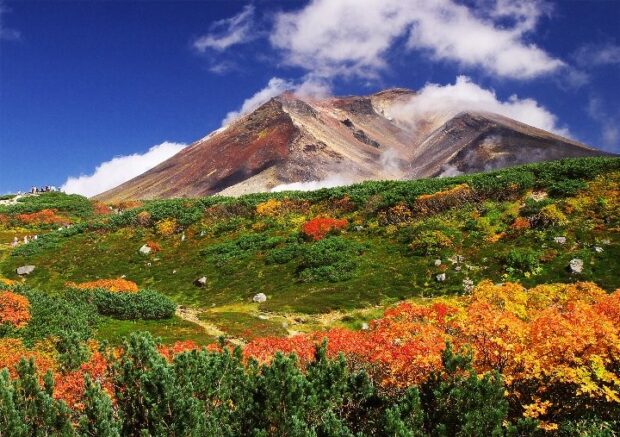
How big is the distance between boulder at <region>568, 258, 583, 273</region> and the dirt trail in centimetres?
2766

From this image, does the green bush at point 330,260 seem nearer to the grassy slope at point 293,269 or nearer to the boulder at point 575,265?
the grassy slope at point 293,269

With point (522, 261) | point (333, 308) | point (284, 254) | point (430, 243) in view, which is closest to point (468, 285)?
point (522, 261)

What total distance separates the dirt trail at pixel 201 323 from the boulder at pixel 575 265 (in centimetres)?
2766

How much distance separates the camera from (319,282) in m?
52.2

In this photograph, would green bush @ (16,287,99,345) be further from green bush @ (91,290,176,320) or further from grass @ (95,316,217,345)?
green bush @ (91,290,176,320)

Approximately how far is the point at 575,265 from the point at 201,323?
102 ft

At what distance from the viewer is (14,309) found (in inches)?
1277

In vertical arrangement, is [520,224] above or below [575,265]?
above

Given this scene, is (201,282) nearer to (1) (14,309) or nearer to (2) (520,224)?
(1) (14,309)

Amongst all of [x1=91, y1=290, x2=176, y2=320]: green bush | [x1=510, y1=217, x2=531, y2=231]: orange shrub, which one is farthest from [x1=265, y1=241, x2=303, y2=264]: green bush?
[x1=510, y1=217, x2=531, y2=231]: orange shrub

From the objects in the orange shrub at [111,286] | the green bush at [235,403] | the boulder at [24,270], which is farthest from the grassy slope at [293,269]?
the green bush at [235,403]

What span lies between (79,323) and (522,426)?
28.8m

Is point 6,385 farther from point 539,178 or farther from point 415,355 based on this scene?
point 539,178

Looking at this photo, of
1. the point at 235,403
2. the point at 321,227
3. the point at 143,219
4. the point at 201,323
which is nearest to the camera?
the point at 235,403
